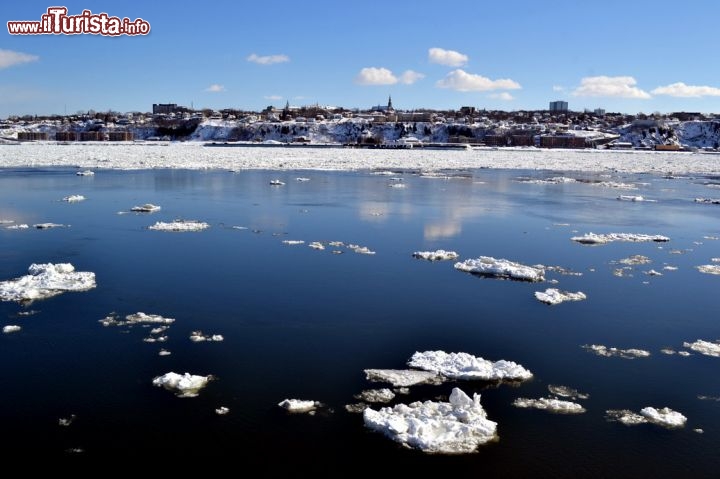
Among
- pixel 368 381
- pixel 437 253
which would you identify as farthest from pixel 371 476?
pixel 437 253

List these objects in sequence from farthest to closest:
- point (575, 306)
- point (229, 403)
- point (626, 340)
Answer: point (575, 306) < point (626, 340) < point (229, 403)

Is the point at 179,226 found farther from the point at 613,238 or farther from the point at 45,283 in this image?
the point at 613,238

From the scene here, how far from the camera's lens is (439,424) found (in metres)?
5.81

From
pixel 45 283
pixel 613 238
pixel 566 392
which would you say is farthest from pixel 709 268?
pixel 45 283

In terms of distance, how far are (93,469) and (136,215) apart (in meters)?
13.4

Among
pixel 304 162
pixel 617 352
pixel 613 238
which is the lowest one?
pixel 617 352

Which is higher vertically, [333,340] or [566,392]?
[333,340]

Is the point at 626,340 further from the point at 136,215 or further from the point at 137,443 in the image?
the point at 136,215

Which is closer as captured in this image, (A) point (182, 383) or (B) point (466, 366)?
(A) point (182, 383)

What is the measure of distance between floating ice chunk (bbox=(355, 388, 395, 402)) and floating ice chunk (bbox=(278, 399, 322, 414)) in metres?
0.47

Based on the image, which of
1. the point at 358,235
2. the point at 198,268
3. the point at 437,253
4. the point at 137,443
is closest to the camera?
the point at 137,443

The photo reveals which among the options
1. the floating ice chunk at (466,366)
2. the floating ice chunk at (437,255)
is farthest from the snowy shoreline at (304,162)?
the floating ice chunk at (466,366)

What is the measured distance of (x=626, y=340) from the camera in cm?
823

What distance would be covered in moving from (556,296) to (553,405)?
3.95 meters
